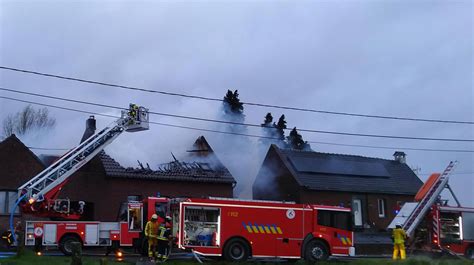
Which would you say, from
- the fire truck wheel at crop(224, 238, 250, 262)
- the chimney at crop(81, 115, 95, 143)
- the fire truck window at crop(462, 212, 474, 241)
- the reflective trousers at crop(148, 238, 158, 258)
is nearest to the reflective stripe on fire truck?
the fire truck wheel at crop(224, 238, 250, 262)

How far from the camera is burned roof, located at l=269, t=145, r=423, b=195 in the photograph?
35.0 meters

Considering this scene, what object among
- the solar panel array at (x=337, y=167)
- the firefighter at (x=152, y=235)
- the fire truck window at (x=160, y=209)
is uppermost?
the solar panel array at (x=337, y=167)

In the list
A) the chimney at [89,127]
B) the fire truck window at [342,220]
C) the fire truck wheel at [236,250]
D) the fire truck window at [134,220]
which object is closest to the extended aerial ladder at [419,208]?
the fire truck window at [342,220]

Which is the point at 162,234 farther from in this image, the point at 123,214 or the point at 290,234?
the point at 123,214

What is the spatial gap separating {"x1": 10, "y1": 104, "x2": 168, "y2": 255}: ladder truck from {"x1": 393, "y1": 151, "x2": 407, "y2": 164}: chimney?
22.1m

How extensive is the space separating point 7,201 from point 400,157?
89.5ft

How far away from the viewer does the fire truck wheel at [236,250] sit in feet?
64.0

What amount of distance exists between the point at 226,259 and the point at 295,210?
10.4 feet

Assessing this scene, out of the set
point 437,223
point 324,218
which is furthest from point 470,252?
point 324,218

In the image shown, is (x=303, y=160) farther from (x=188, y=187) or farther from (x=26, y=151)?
(x=26, y=151)

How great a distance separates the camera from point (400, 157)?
4141cm

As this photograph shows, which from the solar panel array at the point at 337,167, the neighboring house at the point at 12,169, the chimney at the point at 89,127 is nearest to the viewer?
the neighboring house at the point at 12,169

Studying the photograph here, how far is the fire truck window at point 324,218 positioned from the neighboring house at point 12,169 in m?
14.3

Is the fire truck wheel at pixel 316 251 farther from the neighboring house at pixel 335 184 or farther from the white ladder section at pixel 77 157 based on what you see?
the neighboring house at pixel 335 184
